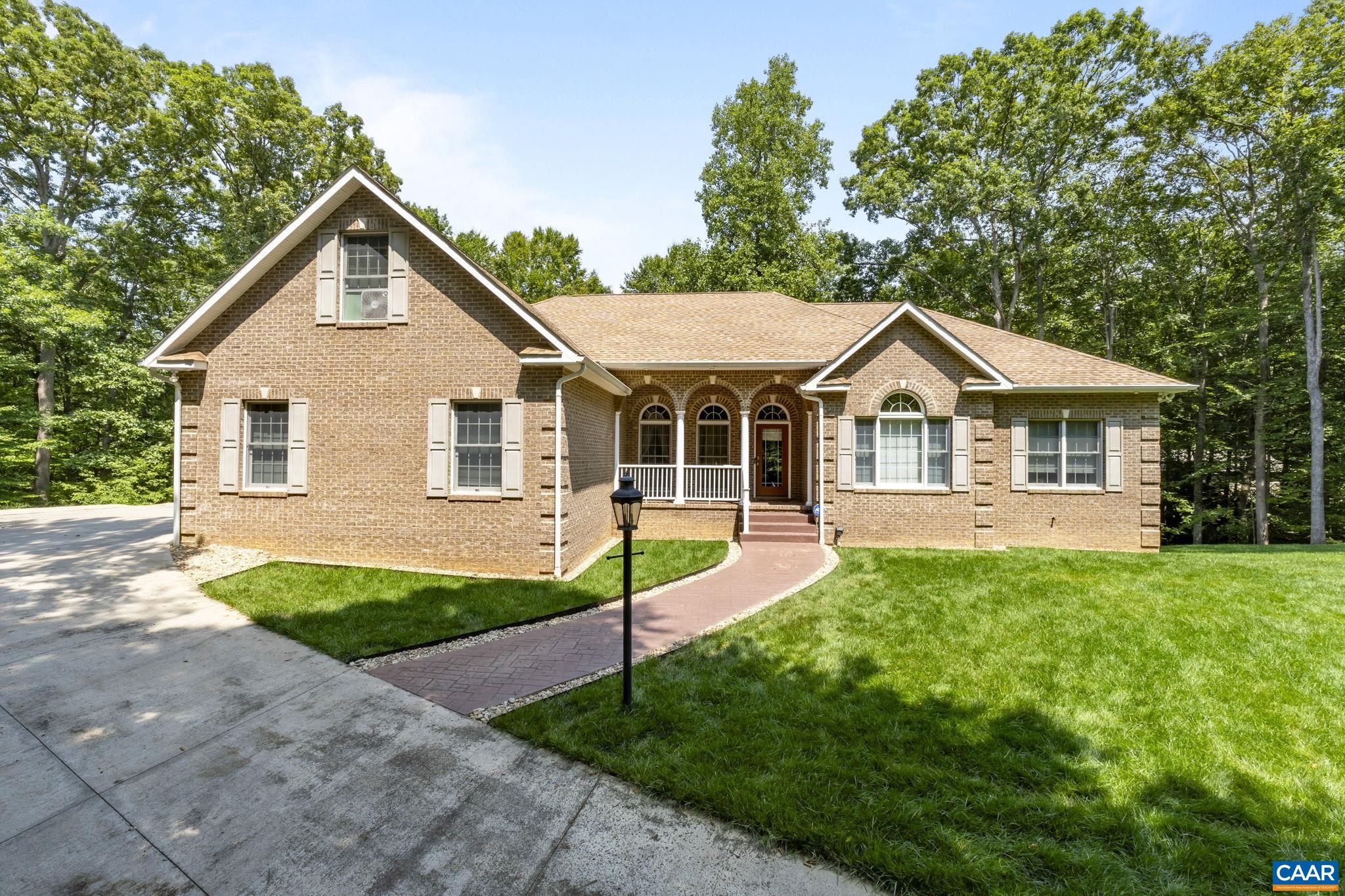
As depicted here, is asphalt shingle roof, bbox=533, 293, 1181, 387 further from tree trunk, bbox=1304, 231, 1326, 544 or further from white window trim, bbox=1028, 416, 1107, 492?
tree trunk, bbox=1304, 231, 1326, 544

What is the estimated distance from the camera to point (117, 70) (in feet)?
65.0

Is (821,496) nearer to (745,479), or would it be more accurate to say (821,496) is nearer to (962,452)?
(745,479)

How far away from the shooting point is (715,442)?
14914mm

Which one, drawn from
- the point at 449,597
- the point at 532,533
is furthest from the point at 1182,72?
the point at 449,597

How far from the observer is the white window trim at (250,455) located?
9.96m

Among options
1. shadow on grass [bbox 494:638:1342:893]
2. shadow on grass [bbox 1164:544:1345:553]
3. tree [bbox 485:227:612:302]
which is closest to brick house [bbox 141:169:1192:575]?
shadow on grass [bbox 1164:544:1345:553]

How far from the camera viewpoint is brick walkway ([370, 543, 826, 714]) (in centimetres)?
513

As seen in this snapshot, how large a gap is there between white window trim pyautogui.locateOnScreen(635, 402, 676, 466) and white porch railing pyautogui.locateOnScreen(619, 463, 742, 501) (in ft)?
2.83

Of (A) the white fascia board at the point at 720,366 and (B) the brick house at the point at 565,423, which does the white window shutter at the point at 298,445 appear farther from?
(A) the white fascia board at the point at 720,366

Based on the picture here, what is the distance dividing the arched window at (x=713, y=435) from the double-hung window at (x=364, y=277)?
8251 millimetres

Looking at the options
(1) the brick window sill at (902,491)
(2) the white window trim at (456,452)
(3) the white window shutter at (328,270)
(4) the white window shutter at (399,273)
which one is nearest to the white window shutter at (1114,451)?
(1) the brick window sill at (902,491)

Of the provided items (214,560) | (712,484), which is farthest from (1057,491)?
(214,560)

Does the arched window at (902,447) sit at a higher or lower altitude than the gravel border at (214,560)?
higher

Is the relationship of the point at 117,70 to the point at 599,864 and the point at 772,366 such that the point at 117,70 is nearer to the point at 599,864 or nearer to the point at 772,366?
the point at 772,366
